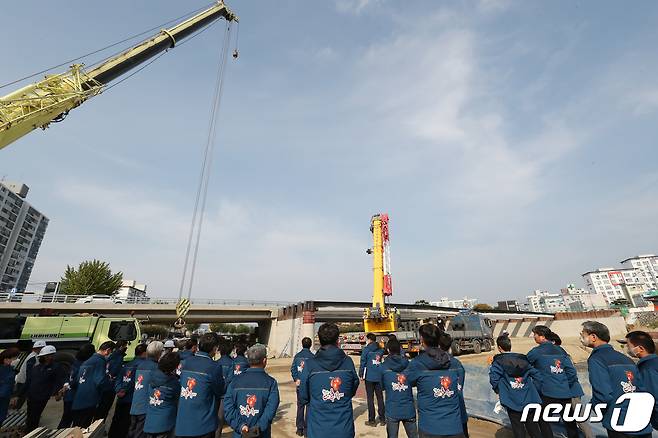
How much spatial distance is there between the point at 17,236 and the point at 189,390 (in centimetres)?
9760

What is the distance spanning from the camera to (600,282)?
141750mm

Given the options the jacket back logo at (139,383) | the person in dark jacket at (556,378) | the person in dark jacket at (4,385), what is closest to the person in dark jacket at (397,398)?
the person in dark jacket at (556,378)

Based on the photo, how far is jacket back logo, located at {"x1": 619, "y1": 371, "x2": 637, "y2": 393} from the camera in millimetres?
3508

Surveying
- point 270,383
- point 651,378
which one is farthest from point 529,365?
point 270,383

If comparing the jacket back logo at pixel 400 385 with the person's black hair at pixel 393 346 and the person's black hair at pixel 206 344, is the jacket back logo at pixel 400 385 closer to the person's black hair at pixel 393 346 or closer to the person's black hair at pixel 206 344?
the person's black hair at pixel 393 346

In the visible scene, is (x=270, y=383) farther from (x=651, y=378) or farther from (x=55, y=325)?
(x=55, y=325)

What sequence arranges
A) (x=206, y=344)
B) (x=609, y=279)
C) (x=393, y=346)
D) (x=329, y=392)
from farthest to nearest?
(x=609, y=279) → (x=393, y=346) → (x=206, y=344) → (x=329, y=392)

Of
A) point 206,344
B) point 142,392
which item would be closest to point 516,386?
point 206,344

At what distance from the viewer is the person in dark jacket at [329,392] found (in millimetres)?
3768

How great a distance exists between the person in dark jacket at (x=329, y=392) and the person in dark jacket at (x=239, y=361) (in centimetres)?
316

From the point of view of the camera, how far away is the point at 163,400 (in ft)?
14.1

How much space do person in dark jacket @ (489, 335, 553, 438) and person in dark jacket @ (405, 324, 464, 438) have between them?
1.33 metres

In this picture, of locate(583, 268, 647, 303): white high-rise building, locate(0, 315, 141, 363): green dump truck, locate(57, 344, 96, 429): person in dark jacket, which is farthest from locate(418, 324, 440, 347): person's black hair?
locate(583, 268, 647, 303): white high-rise building

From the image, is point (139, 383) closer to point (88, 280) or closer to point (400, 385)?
point (400, 385)
